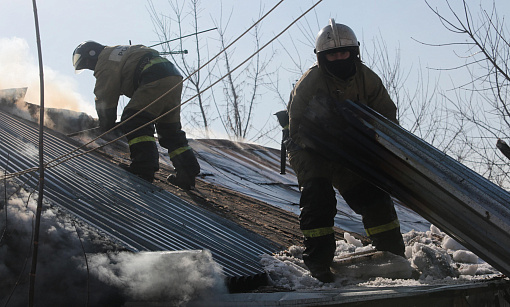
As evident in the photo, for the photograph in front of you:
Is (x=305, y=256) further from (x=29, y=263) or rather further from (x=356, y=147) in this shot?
(x=29, y=263)

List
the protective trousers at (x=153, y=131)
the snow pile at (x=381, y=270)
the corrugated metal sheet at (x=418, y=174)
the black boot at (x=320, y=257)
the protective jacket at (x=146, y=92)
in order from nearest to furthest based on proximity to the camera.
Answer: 1. the corrugated metal sheet at (x=418, y=174)
2. the snow pile at (x=381, y=270)
3. the black boot at (x=320, y=257)
4. the protective trousers at (x=153, y=131)
5. the protective jacket at (x=146, y=92)

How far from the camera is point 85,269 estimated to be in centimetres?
324

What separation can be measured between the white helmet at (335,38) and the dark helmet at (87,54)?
9.92ft

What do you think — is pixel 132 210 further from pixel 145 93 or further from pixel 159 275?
pixel 145 93

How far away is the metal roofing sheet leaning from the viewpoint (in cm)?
401

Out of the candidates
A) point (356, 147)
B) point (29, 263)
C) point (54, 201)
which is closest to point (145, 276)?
point (29, 263)

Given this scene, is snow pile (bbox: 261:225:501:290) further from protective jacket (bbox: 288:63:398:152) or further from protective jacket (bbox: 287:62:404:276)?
protective jacket (bbox: 288:63:398:152)

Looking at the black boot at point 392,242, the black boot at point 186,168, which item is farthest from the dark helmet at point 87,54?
the black boot at point 392,242

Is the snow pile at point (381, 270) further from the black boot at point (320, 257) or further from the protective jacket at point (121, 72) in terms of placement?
the protective jacket at point (121, 72)

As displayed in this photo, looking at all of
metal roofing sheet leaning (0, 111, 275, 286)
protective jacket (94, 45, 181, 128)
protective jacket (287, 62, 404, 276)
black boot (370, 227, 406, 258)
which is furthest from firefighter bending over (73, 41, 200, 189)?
black boot (370, 227, 406, 258)

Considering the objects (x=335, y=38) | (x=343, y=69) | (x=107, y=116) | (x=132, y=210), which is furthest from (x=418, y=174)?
(x=107, y=116)

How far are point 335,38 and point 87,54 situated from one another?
3242 mm

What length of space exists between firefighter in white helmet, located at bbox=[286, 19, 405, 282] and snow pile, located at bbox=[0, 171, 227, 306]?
97 cm

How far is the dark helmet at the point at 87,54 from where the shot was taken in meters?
6.66
